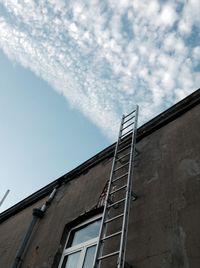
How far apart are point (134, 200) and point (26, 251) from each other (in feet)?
9.75

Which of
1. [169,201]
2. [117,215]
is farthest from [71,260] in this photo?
[169,201]

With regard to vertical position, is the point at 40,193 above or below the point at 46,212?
above

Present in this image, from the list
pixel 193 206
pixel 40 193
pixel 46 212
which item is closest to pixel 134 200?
pixel 193 206

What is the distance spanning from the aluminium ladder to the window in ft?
1.62

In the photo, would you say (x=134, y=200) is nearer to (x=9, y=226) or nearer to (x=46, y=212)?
(x=46, y=212)

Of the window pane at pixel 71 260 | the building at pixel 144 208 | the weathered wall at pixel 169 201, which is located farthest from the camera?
the window pane at pixel 71 260

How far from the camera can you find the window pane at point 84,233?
4.65 m

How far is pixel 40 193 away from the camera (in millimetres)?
7527

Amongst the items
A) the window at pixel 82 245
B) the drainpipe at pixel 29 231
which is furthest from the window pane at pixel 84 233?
the drainpipe at pixel 29 231

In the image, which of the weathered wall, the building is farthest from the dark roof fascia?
the weathered wall

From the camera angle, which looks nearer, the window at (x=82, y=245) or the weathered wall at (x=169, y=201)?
the weathered wall at (x=169, y=201)

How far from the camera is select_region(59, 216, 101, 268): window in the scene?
429 cm

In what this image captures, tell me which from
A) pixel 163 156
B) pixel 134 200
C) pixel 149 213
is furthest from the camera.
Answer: pixel 163 156

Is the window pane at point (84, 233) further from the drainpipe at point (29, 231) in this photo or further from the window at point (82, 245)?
the drainpipe at point (29, 231)
